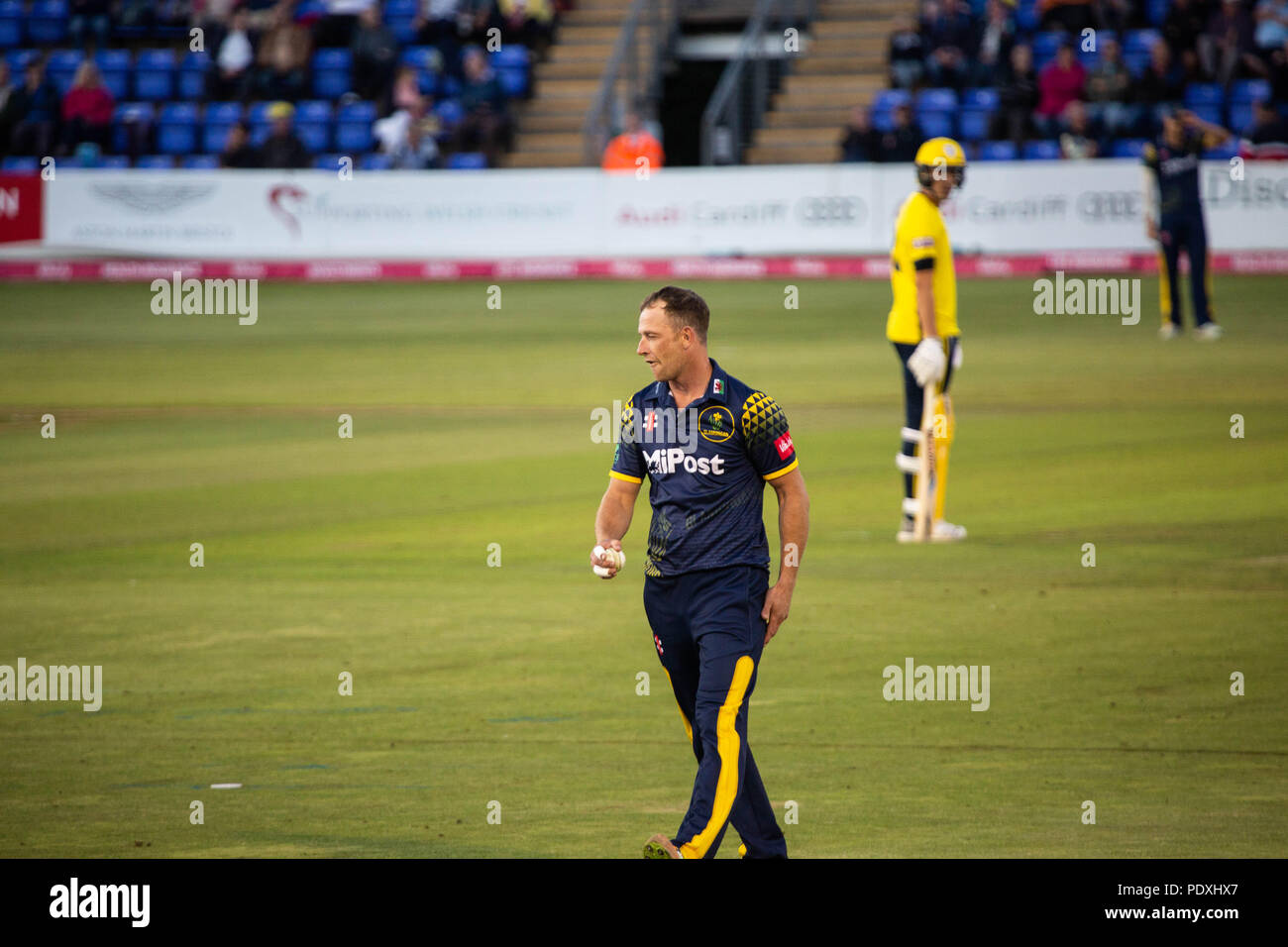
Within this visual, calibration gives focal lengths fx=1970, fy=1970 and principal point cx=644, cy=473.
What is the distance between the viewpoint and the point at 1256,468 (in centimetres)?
1644

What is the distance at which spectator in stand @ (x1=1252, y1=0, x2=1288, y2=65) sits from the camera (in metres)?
36.0

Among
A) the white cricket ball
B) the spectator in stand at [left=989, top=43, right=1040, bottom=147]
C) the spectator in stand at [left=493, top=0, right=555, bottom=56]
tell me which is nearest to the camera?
the white cricket ball

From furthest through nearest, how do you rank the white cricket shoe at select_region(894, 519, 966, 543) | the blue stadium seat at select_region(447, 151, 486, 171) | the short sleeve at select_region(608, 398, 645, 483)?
the blue stadium seat at select_region(447, 151, 486, 171)
the white cricket shoe at select_region(894, 519, 966, 543)
the short sleeve at select_region(608, 398, 645, 483)

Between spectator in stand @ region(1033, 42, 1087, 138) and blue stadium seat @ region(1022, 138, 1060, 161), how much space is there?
1.04ft

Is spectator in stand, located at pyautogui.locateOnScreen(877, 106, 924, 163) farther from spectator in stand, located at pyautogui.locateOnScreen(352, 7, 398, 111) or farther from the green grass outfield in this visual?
spectator in stand, located at pyautogui.locateOnScreen(352, 7, 398, 111)

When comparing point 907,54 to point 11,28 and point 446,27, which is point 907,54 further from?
point 11,28

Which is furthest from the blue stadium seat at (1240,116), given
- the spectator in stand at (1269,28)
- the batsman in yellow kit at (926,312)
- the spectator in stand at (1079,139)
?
the batsman in yellow kit at (926,312)

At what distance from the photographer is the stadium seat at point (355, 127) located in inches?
1630

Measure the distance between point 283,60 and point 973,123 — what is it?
15.3 metres

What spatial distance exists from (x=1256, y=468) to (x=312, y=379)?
38.7 ft

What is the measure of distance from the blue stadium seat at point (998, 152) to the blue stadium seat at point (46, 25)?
22.0 m

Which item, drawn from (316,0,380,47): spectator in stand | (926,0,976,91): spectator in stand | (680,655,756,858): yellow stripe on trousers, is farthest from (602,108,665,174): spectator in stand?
(680,655,756,858): yellow stripe on trousers

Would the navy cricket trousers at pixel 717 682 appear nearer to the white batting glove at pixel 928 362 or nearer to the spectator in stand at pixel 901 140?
the white batting glove at pixel 928 362

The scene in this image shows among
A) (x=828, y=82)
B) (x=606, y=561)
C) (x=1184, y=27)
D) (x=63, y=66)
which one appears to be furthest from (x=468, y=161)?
(x=606, y=561)
